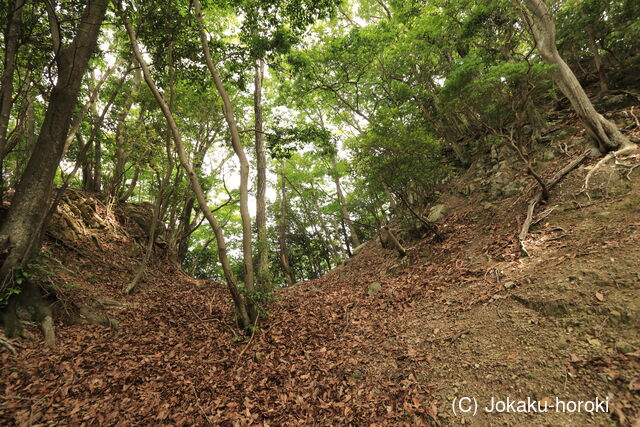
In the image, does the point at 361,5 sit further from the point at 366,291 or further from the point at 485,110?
the point at 366,291

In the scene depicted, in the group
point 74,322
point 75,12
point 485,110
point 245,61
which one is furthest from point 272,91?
point 74,322

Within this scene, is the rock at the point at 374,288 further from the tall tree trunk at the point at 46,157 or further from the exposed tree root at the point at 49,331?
the tall tree trunk at the point at 46,157

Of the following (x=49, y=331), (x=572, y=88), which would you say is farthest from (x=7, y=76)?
(x=572, y=88)

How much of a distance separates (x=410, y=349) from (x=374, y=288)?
9.97ft

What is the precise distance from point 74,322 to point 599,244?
9.85 meters

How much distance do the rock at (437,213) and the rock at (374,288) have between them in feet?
11.0

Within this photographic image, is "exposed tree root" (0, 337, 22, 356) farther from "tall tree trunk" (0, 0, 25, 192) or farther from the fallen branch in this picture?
"tall tree trunk" (0, 0, 25, 192)

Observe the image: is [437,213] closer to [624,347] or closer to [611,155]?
[611,155]

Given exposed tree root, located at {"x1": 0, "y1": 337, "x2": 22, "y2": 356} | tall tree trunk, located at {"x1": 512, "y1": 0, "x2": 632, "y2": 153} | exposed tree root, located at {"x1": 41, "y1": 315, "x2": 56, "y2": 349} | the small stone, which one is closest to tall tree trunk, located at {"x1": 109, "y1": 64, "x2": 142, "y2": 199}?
exposed tree root, located at {"x1": 41, "y1": 315, "x2": 56, "y2": 349}

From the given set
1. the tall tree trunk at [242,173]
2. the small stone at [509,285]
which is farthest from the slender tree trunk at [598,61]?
the tall tree trunk at [242,173]

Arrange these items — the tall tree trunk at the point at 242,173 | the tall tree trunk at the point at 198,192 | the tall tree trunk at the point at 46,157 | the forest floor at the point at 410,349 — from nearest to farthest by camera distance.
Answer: the forest floor at the point at 410,349
the tall tree trunk at the point at 46,157
the tall tree trunk at the point at 198,192
the tall tree trunk at the point at 242,173

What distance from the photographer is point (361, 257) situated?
476 inches

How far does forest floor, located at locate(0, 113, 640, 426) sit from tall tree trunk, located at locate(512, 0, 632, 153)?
1.06 metres

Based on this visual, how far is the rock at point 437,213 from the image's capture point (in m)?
9.23
